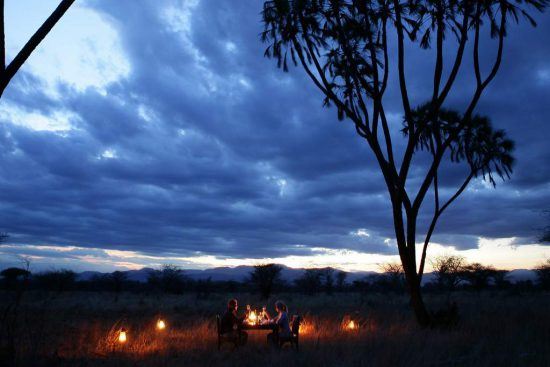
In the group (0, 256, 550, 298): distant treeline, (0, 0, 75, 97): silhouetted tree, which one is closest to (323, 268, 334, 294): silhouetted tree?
(0, 256, 550, 298): distant treeline

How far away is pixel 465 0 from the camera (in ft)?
40.0

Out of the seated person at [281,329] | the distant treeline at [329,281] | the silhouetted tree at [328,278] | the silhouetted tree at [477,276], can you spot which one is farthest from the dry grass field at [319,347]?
the silhouetted tree at [328,278]

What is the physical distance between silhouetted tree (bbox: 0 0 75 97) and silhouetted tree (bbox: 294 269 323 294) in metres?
46.5

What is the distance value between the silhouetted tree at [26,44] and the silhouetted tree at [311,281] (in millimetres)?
46530

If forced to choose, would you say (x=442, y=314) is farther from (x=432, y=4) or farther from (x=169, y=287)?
(x=169, y=287)

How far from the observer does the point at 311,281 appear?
52344mm

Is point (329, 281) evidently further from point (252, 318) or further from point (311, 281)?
point (252, 318)

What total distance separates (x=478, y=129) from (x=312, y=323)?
954 cm

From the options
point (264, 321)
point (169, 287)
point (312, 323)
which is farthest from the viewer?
point (169, 287)

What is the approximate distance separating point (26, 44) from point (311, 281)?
48184 millimetres

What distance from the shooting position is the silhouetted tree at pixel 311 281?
171 feet

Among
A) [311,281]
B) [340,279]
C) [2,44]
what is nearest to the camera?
[2,44]

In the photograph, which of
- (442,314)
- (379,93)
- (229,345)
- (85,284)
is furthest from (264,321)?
(85,284)

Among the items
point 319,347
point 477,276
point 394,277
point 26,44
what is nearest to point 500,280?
point 477,276
